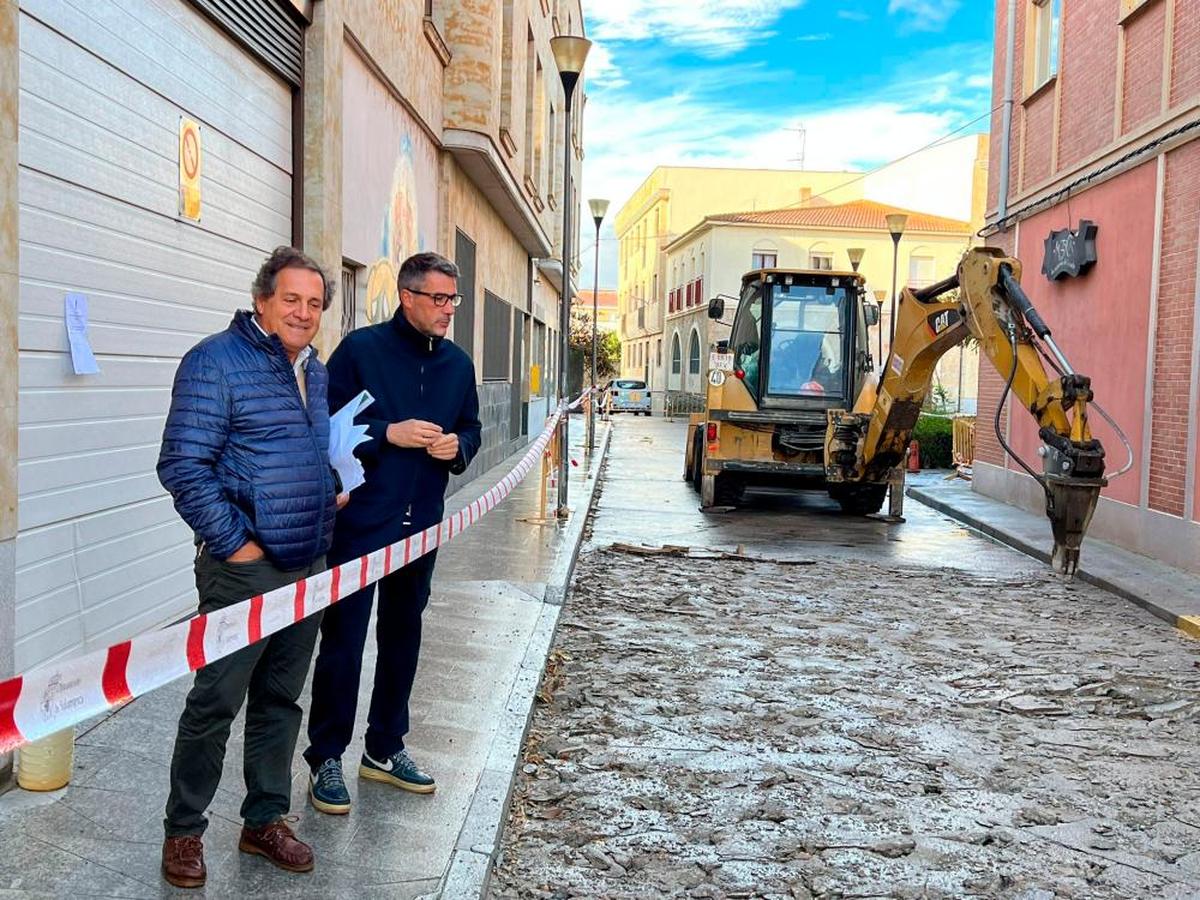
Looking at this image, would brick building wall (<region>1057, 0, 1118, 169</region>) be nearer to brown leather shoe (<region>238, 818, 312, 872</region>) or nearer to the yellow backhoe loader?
the yellow backhoe loader

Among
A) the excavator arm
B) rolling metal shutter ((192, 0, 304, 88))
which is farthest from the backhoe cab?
rolling metal shutter ((192, 0, 304, 88))

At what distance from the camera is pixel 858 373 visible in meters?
14.8

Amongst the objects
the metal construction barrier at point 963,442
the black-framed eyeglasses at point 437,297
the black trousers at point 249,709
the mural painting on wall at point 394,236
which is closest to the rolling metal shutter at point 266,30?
the mural painting on wall at point 394,236

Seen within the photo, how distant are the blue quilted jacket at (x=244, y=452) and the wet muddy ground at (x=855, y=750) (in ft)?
4.68

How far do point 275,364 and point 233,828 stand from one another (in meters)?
1.58

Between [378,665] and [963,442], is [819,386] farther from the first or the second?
[378,665]

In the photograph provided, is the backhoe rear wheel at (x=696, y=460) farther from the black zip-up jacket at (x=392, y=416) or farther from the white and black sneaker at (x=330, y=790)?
the white and black sneaker at (x=330, y=790)

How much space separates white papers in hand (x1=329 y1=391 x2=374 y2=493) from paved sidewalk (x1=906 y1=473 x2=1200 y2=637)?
651 centimetres

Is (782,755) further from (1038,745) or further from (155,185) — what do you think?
(155,185)

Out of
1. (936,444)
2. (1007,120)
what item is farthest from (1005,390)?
(936,444)

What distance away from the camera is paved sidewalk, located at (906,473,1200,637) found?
8.63 meters

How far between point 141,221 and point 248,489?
114 inches

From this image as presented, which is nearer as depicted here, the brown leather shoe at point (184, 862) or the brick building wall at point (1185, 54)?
the brown leather shoe at point (184, 862)

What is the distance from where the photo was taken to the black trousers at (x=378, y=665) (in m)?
3.91
